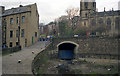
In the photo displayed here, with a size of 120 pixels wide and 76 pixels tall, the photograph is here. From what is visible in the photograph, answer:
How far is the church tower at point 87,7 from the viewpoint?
45.4 metres

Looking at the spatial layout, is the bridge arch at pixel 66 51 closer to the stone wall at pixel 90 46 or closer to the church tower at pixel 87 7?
the stone wall at pixel 90 46

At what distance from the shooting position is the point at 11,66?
1135 centimetres

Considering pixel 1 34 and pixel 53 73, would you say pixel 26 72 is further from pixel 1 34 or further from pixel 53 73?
pixel 1 34

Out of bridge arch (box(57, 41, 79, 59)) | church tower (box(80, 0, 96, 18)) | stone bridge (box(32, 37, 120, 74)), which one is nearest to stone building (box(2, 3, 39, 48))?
stone bridge (box(32, 37, 120, 74))

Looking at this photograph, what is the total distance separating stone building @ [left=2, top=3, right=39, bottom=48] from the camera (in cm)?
2258

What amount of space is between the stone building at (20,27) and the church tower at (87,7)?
2713 centimetres

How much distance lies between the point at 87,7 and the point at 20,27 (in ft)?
105

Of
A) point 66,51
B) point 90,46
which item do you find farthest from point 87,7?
point 90,46

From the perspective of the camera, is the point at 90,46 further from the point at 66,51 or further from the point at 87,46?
the point at 66,51

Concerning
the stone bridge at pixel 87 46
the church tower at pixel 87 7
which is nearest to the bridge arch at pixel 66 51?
the stone bridge at pixel 87 46

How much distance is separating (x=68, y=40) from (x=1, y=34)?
48.4 feet

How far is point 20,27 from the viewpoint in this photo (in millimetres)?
23250

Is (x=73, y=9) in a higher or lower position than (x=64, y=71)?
higher

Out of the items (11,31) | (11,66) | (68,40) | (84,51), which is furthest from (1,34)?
(84,51)
